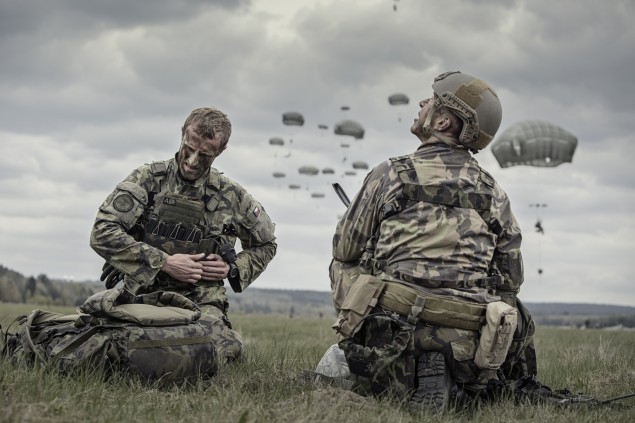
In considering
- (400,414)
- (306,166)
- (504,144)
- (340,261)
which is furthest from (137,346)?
(306,166)

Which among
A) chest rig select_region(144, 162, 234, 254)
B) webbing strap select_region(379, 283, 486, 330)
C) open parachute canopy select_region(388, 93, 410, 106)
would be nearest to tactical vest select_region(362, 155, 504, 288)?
webbing strap select_region(379, 283, 486, 330)

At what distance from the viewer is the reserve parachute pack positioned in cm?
644

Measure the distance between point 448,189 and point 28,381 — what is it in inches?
132

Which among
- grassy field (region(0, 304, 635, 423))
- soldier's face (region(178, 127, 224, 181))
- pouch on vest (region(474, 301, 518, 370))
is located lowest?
grassy field (region(0, 304, 635, 423))

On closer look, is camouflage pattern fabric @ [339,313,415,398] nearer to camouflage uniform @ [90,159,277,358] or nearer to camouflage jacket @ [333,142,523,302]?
camouflage jacket @ [333,142,523,302]

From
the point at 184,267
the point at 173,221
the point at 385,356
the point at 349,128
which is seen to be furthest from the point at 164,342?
the point at 349,128

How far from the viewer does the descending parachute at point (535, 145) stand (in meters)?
49.1

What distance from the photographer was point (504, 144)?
49875 mm

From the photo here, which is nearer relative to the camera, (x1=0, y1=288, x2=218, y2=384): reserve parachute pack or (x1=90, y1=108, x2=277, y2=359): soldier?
(x1=0, y1=288, x2=218, y2=384): reserve parachute pack

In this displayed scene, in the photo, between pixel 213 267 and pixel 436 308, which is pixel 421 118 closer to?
pixel 436 308

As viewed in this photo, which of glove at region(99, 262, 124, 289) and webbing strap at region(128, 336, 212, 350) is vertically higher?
glove at region(99, 262, 124, 289)

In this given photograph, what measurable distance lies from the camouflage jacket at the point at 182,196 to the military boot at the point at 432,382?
2.65 m

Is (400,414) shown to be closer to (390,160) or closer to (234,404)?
(234,404)

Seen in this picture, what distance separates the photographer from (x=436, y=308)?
6.06 m
